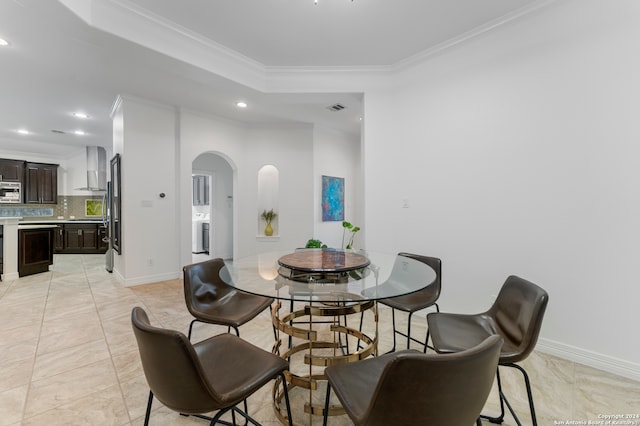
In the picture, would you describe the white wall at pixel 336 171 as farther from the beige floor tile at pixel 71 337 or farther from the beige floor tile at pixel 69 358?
the beige floor tile at pixel 69 358

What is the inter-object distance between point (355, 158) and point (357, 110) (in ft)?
5.80

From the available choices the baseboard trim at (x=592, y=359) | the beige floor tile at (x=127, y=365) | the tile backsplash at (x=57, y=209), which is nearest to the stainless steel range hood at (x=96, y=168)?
the tile backsplash at (x=57, y=209)

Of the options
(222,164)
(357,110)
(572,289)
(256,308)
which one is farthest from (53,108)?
(572,289)

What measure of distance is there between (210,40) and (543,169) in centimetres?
342

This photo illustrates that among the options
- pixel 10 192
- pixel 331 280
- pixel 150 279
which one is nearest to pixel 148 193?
pixel 150 279

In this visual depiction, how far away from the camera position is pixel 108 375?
2025 millimetres

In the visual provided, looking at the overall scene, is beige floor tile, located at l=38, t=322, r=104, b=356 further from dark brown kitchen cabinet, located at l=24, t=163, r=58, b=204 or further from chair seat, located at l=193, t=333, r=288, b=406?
dark brown kitchen cabinet, located at l=24, t=163, r=58, b=204

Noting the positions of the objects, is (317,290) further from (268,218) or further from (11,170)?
(11,170)

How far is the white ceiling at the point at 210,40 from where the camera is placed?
242cm

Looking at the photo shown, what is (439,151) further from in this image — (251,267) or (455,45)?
(251,267)

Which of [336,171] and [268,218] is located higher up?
[336,171]

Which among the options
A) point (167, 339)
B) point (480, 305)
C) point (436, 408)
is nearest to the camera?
point (436, 408)

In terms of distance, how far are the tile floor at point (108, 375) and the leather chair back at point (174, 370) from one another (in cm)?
74

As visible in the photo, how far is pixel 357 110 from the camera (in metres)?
4.67
